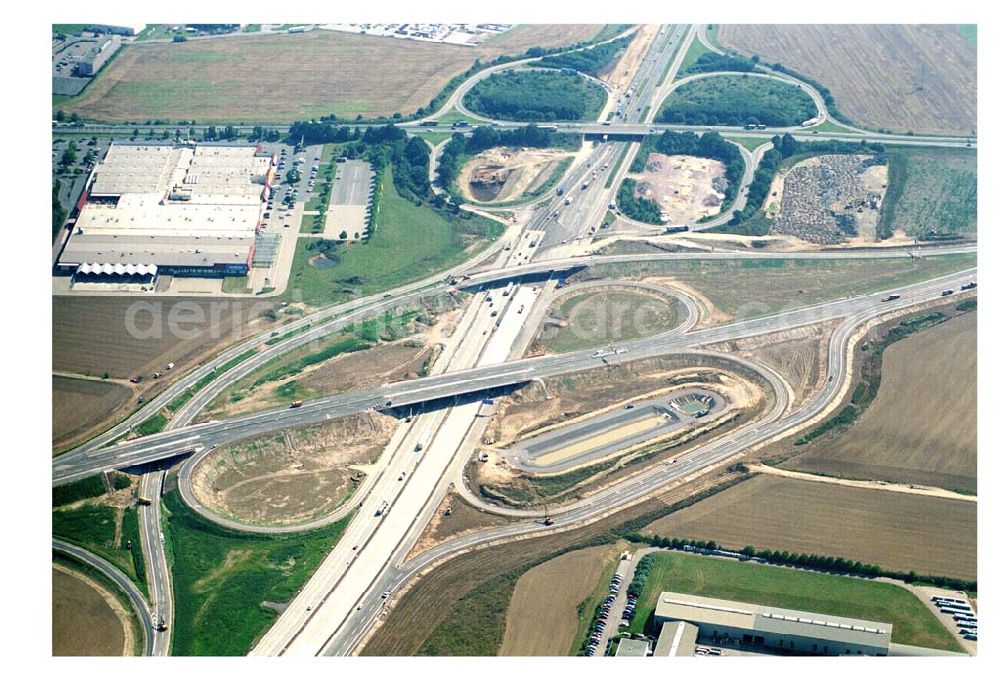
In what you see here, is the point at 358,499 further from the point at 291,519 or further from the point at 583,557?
the point at 583,557

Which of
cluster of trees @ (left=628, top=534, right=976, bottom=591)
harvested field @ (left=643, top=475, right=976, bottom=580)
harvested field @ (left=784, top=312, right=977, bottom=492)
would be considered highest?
harvested field @ (left=784, top=312, right=977, bottom=492)

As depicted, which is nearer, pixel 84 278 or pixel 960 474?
pixel 960 474

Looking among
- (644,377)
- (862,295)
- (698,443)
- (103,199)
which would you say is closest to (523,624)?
(698,443)

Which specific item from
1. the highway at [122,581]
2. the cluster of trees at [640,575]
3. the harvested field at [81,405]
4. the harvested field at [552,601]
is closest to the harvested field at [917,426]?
the cluster of trees at [640,575]

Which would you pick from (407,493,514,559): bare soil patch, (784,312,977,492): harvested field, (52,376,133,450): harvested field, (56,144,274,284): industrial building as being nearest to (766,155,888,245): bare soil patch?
(784,312,977,492): harvested field

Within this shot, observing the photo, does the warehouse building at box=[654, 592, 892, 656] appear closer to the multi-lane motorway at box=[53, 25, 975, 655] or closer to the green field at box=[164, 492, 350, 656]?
the multi-lane motorway at box=[53, 25, 975, 655]

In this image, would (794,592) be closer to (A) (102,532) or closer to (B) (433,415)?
(B) (433,415)

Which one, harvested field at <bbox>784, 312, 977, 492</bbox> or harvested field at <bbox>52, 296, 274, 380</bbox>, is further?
harvested field at <bbox>52, 296, 274, 380</bbox>
